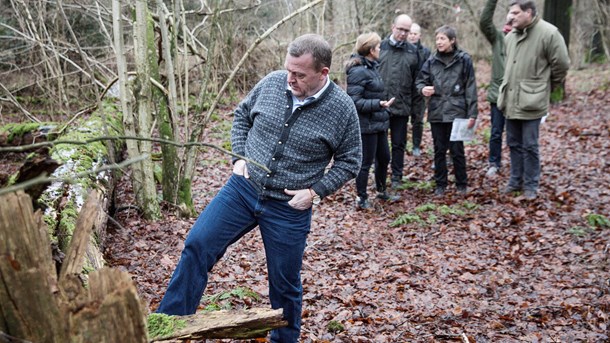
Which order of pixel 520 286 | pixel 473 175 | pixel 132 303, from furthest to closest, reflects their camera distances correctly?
1. pixel 473 175
2. pixel 520 286
3. pixel 132 303

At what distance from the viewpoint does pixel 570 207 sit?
24.4 feet

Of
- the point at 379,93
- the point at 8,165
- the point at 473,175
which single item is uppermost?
the point at 379,93

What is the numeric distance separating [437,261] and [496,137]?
11.7 ft

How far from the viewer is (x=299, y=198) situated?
364cm

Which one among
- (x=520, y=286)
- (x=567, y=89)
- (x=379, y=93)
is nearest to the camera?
(x=520, y=286)

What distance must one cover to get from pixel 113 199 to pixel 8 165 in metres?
3.81

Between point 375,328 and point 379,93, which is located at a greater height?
point 379,93

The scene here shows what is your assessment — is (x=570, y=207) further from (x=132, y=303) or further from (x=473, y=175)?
(x=132, y=303)

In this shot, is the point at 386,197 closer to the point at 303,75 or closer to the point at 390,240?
the point at 390,240

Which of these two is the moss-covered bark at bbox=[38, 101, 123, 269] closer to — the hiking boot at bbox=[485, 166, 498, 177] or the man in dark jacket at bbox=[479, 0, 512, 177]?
the hiking boot at bbox=[485, 166, 498, 177]

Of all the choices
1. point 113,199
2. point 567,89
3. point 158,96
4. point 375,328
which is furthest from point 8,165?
point 567,89

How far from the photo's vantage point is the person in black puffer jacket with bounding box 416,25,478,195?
774cm

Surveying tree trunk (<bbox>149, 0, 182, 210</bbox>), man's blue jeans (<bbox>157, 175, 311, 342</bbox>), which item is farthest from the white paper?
man's blue jeans (<bbox>157, 175, 311, 342</bbox>)

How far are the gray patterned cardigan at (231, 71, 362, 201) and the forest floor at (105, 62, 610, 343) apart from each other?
1501 mm
